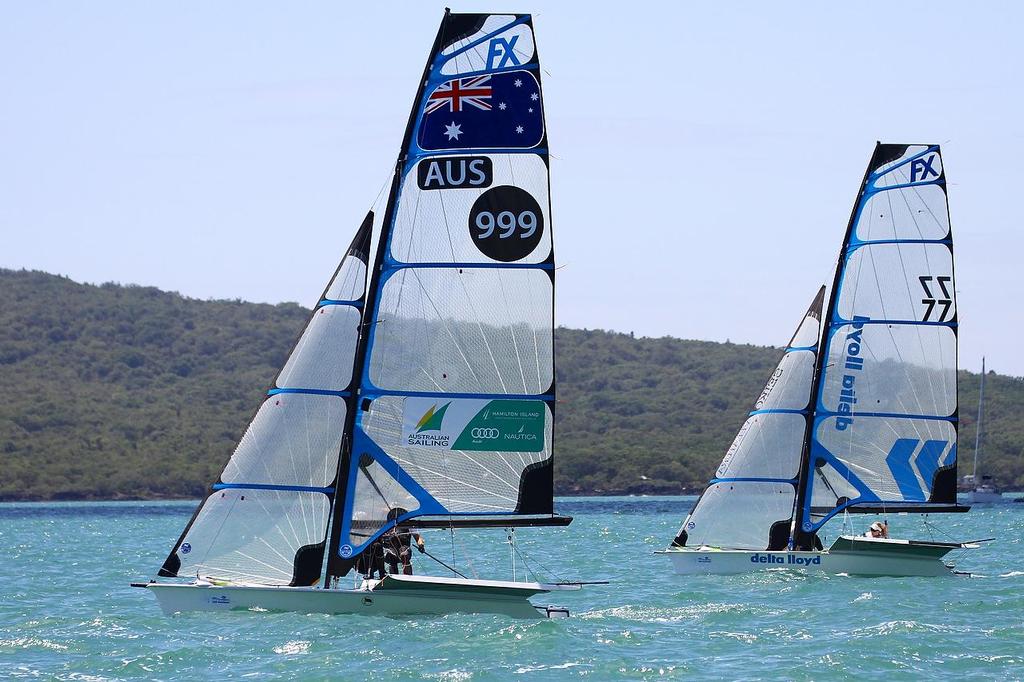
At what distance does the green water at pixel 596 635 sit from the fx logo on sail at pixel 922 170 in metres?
8.66

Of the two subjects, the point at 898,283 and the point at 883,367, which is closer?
the point at 898,283

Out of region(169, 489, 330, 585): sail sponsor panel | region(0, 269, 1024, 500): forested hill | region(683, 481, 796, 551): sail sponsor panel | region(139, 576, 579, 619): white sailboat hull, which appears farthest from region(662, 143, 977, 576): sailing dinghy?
region(0, 269, 1024, 500): forested hill

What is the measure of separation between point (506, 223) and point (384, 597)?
5.77 m

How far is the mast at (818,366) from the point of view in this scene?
35000mm

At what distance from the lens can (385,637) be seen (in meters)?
22.7

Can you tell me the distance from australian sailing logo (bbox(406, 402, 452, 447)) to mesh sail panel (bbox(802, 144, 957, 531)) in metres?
13.2

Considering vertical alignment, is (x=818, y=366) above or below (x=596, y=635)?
above

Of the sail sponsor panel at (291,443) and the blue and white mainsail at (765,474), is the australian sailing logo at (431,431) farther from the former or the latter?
the blue and white mainsail at (765,474)

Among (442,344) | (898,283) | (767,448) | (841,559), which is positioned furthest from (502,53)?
(841,559)

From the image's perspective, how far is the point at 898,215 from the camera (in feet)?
116

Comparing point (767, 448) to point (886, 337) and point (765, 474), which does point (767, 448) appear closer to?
point (765, 474)

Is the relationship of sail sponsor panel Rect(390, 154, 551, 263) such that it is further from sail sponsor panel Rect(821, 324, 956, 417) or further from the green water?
sail sponsor panel Rect(821, 324, 956, 417)

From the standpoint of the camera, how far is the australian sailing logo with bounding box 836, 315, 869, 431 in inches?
1403

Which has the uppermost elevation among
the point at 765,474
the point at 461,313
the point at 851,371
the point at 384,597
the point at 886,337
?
the point at 886,337
